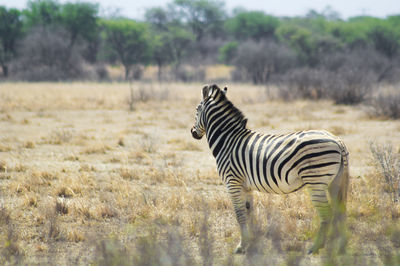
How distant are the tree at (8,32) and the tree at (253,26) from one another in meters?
27.4

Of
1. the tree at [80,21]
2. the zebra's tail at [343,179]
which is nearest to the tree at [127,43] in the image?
the tree at [80,21]

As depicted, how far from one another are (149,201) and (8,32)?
39.5 meters

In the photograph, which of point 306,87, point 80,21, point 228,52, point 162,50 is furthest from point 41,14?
point 306,87

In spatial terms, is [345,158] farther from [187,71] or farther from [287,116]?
[187,71]

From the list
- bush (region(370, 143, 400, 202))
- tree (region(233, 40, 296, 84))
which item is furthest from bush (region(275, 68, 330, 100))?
tree (region(233, 40, 296, 84))

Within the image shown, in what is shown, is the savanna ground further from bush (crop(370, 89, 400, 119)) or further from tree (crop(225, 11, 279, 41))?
tree (crop(225, 11, 279, 41))

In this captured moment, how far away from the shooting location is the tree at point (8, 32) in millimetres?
38531

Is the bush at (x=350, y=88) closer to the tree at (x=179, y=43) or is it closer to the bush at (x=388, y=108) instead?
the bush at (x=388, y=108)

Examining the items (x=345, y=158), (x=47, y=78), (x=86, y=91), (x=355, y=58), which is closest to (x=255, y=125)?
(x=345, y=158)

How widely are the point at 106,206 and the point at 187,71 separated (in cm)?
3656

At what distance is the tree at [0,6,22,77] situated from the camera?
126 feet

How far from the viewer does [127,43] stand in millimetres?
42250

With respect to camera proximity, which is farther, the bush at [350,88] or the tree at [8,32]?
the tree at [8,32]

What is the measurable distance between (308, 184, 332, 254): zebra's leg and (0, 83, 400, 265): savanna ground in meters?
0.17
